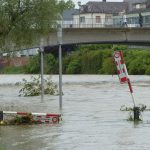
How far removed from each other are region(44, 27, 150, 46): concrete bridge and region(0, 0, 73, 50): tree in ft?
113

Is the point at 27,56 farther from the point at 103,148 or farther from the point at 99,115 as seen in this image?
the point at 103,148

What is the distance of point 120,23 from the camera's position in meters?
74.5

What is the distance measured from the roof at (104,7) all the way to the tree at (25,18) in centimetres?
12379

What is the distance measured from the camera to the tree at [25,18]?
28172 mm

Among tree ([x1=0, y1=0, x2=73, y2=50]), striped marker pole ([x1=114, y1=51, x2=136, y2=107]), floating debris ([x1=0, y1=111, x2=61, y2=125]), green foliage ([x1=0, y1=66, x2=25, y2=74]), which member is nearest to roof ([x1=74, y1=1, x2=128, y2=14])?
green foliage ([x1=0, y1=66, x2=25, y2=74])

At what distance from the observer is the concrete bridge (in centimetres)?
6719

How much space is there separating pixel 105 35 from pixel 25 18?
40907 mm

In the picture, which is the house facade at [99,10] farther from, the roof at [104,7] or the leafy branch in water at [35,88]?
the leafy branch in water at [35,88]

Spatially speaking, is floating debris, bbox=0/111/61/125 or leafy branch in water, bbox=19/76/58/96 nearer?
floating debris, bbox=0/111/61/125

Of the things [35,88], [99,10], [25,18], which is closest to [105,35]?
[35,88]

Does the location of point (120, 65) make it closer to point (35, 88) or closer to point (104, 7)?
point (35, 88)

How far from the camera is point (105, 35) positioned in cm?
6931

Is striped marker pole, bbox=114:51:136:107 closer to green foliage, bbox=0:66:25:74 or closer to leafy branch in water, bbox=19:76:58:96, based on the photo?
leafy branch in water, bbox=19:76:58:96

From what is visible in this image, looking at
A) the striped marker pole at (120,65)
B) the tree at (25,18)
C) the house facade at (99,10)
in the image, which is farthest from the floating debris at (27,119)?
the house facade at (99,10)
